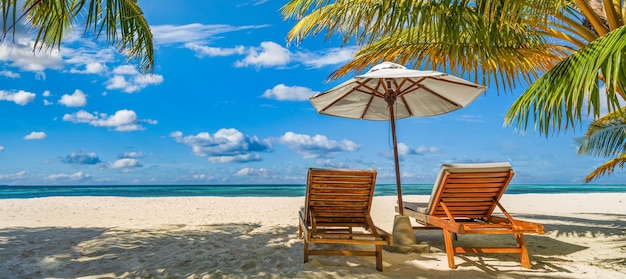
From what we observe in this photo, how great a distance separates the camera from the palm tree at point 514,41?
3.12 metres

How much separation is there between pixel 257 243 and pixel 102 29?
277 centimetres

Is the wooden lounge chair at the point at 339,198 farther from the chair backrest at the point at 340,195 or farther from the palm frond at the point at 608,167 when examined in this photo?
the palm frond at the point at 608,167

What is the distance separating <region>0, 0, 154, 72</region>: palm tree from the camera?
312cm

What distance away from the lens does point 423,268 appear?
323 centimetres

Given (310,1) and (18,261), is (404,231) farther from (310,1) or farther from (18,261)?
(18,261)

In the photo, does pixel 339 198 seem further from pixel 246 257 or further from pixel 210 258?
pixel 210 258

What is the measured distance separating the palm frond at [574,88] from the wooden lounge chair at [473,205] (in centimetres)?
67

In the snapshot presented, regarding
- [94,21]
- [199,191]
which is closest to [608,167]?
[94,21]

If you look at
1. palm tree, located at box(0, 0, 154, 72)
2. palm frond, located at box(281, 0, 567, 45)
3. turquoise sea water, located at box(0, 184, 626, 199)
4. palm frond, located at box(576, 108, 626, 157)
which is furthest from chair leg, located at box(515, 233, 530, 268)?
turquoise sea water, located at box(0, 184, 626, 199)

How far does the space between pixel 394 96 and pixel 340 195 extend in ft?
4.99

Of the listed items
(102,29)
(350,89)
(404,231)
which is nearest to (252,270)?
(404,231)

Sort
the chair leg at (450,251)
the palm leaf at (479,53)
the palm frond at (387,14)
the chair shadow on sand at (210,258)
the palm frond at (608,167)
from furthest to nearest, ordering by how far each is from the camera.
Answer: the palm frond at (608,167), the palm leaf at (479,53), the palm frond at (387,14), the chair leg at (450,251), the chair shadow on sand at (210,258)

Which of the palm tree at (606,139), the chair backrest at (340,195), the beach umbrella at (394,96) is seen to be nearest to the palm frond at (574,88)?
the beach umbrella at (394,96)

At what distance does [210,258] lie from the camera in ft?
11.6
